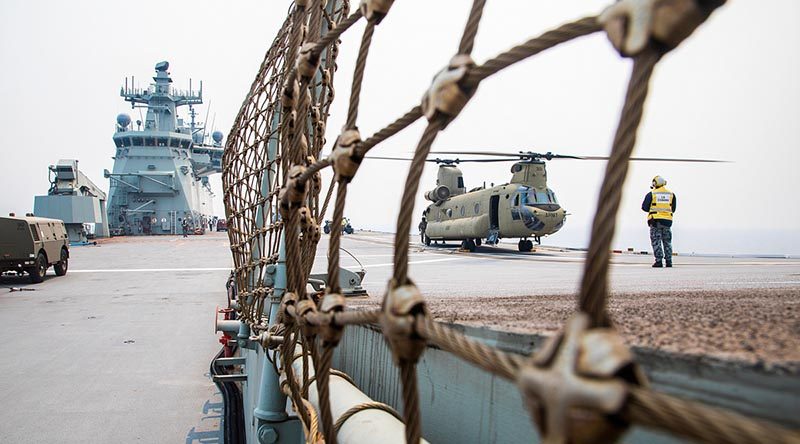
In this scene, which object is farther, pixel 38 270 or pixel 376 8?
pixel 38 270

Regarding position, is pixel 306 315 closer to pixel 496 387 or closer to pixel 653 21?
pixel 496 387

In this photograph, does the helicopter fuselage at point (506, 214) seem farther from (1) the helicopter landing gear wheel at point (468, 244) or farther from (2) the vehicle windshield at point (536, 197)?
(1) the helicopter landing gear wheel at point (468, 244)

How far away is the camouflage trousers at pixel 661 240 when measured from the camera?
21.6 ft

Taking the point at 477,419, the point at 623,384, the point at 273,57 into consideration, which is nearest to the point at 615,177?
the point at 623,384

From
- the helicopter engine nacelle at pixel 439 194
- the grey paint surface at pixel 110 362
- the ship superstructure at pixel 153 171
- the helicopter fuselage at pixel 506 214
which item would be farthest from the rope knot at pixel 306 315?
the ship superstructure at pixel 153 171

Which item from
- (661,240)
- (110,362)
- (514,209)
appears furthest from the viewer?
(514,209)

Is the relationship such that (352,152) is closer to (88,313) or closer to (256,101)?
(256,101)

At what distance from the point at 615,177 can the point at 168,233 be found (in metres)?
30.4

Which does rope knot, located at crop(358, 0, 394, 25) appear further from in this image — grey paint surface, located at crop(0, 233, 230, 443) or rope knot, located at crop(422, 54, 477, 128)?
Result: grey paint surface, located at crop(0, 233, 230, 443)

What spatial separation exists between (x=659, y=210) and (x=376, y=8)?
23.6 ft

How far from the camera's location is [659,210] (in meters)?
7.40

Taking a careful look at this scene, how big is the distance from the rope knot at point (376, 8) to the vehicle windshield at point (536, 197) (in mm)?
11525

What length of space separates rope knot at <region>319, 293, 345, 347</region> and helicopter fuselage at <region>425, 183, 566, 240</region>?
37.2ft

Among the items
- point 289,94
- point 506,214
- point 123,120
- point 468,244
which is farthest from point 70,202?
point 289,94
